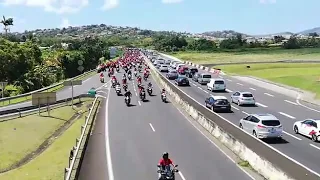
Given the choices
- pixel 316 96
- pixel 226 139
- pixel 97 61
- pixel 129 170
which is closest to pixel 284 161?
pixel 129 170

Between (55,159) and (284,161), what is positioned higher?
(284,161)

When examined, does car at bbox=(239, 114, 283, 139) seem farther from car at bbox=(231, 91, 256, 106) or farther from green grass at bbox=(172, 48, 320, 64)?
green grass at bbox=(172, 48, 320, 64)

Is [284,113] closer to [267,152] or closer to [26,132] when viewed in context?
[26,132]

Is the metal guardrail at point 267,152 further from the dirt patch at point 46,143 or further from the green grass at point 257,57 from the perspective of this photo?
the green grass at point 257,57

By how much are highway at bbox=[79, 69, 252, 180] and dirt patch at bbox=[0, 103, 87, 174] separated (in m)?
2.90

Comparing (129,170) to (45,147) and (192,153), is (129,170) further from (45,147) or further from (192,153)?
(45,147)

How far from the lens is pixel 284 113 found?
132 feet

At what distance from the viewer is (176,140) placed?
27969mm

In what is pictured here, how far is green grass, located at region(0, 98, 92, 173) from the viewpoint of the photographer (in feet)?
97.3

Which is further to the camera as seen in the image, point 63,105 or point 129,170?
point 63,105

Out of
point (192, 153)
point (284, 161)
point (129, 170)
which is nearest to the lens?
point (284, 161)

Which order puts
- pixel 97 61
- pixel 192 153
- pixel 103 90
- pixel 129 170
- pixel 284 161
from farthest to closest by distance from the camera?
1. pixel 97 61
2. pixel 103 90
3. pixel 192 153
4. pixel 129 170
5. pixel 284 161

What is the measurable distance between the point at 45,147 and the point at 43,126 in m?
7.79

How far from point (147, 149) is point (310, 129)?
380 inches
